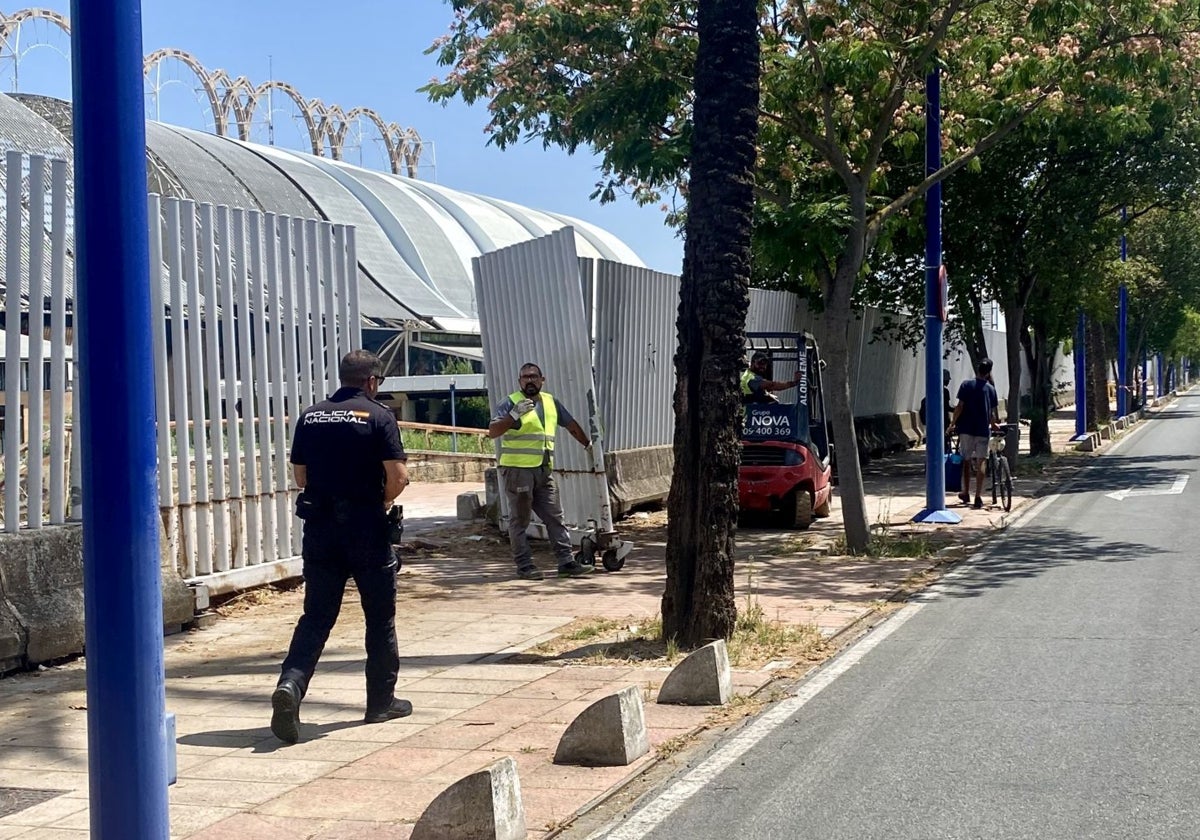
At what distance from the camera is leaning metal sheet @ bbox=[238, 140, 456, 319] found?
49.3 m

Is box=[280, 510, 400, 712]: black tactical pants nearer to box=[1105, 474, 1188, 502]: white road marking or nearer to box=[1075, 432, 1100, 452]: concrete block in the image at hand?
box=[1105, 474, 1188, 502]: white road marking

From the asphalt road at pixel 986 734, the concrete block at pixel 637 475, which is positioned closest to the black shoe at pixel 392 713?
the asphalt road at pixel 986 734

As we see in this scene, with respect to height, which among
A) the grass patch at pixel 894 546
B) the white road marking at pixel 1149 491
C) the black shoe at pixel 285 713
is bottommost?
the black shoe at pixel 285 713

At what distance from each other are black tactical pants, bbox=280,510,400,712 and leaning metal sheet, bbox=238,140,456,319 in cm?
4027

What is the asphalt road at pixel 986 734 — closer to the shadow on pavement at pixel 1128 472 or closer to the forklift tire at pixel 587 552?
the forklift tire at pixel 587 552

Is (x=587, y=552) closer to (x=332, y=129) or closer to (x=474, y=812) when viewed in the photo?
(x=474, y=812)

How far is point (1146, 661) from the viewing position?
26.7 ft

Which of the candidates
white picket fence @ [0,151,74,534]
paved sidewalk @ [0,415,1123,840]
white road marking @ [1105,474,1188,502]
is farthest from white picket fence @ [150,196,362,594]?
white road marking @ [1105,474,1188,502]

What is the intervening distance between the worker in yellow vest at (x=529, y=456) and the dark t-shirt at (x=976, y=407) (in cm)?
742

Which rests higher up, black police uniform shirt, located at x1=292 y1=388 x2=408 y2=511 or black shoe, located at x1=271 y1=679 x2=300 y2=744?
black police uniform shirt, located at x1=292 y1=388 x2=408 y2=511

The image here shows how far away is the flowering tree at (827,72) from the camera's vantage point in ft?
45.6

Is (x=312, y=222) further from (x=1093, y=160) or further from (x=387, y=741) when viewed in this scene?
(x=1093, y=160)

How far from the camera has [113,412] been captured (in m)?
4.05

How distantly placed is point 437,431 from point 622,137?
54.5 ft
